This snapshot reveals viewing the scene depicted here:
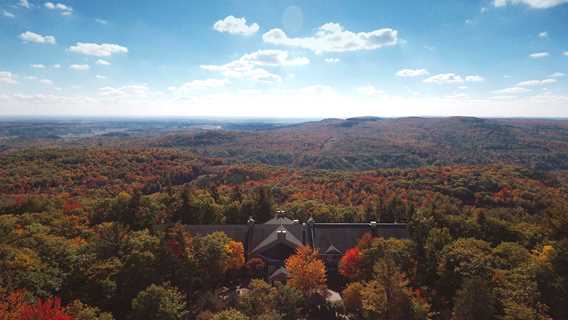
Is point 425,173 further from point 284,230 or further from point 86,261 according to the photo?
point 86,261

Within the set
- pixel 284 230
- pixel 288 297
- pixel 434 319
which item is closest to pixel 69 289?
pixel 288 297

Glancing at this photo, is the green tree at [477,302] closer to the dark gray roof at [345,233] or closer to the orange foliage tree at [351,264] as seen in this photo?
the orange foliage tree at [351,264]

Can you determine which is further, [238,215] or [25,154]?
[25,154]

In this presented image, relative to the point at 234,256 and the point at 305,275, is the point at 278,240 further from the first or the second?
the point at 305,275

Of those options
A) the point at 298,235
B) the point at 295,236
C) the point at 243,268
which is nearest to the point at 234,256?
the point at 243,268

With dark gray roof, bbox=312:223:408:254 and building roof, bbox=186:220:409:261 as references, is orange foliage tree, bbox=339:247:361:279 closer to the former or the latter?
building roof, bbox=186:220:409:261

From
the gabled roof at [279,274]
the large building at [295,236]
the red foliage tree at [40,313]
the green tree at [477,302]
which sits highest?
the red foliage tree at [40,313]

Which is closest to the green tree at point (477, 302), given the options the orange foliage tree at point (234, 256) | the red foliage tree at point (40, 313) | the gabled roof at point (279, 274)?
the gabled roof at point (279, 274)

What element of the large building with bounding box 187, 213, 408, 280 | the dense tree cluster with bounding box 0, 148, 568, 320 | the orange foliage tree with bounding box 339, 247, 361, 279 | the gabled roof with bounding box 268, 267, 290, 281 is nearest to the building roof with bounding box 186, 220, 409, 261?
the large building with bounding box 187, 213, 408, 280
